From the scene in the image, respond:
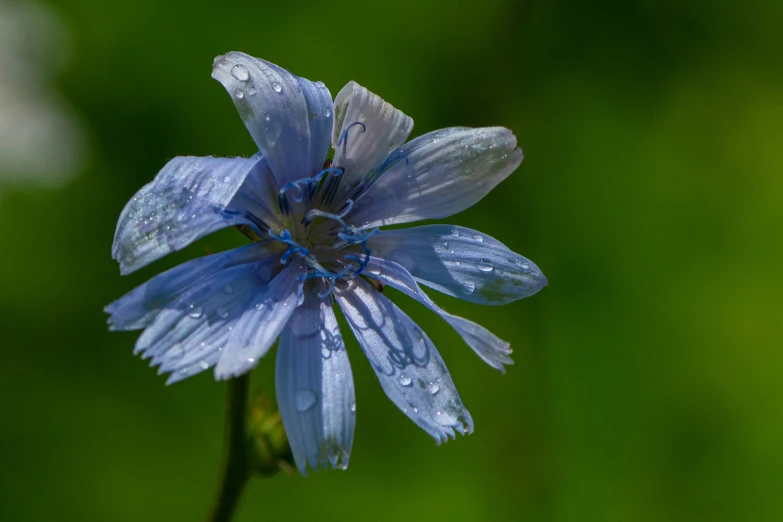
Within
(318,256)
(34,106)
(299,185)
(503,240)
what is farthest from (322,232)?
(34,106)

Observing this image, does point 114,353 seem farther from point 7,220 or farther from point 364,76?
point 364,76

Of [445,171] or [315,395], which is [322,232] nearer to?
[445,171]

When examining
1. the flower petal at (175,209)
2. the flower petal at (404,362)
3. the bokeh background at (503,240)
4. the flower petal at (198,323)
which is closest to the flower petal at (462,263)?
the flower petal at (404,362)

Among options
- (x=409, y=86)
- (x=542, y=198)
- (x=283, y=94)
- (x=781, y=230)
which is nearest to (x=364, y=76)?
(x=409, y=86)

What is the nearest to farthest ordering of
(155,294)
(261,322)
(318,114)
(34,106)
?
(155,294), (261,322), (318,114), (34,106)

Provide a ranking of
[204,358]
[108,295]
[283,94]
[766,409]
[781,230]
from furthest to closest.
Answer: [781,230], [766,409], [108,295], [283,94], [204,358]

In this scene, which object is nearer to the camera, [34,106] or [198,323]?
[198,323]
